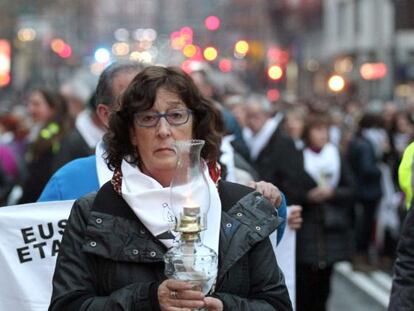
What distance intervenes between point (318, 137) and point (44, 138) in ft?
9.18

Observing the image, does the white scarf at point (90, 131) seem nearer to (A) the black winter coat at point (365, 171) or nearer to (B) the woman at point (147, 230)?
(B) the woman at point (147, 230)

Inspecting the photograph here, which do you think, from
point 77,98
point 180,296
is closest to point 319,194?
point 77,98

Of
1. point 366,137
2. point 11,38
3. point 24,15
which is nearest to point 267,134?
point 366,137

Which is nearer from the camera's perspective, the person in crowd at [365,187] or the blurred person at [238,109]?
the blurred person at [238,109]

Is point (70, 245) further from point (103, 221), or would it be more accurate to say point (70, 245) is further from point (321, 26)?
point (321, 26)

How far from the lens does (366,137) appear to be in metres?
16.6

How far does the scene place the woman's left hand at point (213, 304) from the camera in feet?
12.7

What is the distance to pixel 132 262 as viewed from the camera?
4070 mm

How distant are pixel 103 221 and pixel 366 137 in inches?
500

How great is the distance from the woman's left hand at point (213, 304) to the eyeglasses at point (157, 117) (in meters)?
0.68

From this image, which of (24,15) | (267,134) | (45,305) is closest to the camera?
(45,305)

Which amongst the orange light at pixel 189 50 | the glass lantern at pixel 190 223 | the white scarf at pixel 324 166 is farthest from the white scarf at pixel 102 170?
the orange light at pixel 189 50

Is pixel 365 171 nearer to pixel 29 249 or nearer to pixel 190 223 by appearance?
pixel 29 249

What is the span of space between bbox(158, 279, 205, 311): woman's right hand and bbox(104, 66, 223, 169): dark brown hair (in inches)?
25.2
